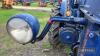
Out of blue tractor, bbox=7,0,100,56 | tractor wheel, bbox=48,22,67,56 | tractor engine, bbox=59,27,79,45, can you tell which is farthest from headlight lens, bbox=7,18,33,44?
tractor wheel, bbox=48,22,67,56

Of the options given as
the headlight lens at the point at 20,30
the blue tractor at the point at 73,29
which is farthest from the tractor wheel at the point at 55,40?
the headlight lens at the point at 20,30

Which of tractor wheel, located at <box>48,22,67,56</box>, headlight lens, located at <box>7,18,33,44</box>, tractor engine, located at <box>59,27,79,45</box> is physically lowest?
tractor wheel, located at <box>48,22,67,56</box>

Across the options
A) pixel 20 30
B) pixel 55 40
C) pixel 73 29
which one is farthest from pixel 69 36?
pixel 55 40

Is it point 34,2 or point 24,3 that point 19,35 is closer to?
point 24,3

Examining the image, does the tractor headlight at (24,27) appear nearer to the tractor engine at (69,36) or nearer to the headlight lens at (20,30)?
the headlight lens at (20,30)

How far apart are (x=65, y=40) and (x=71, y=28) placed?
33 cm

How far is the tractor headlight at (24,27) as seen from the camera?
4.26 metres

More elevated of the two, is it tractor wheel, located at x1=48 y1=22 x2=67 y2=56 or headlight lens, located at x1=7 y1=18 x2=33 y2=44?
headlight lens, located at x1=7 y1=18 x2=33 y2=44

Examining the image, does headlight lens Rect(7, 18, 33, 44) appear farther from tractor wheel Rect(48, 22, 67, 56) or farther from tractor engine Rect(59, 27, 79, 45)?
tractor wheel Rect(48, 22, 67, 56)

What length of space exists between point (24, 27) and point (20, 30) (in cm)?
9

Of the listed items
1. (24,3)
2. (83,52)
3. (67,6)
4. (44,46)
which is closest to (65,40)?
(83,52)

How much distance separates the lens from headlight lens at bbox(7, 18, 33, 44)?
4.27m

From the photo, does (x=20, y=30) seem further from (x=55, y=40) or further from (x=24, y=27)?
(x=55, y=40)

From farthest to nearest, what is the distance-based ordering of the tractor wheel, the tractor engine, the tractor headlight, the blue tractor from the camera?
the tractor wheel < the tractor engine < the tractor headlight < the blue tractor
